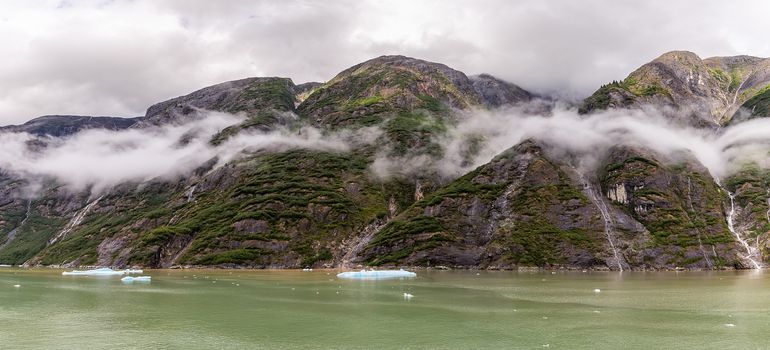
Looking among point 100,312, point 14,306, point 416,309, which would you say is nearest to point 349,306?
point 416,309

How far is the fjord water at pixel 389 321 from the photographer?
3941 cm

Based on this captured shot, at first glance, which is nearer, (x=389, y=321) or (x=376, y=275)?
(x=389, y=321)

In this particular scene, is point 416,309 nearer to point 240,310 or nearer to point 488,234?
point 240,310

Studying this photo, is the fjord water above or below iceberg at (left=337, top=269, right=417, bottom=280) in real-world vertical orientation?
above

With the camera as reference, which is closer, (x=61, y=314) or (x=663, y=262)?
(x=61, y=314)

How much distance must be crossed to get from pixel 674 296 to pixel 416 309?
37.2 metres

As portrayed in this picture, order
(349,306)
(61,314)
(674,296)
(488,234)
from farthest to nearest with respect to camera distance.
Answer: (488,234), (674,296), (349,306), (61,314)

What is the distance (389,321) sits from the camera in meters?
49.5

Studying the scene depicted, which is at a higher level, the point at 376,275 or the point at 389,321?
the point at 389,321

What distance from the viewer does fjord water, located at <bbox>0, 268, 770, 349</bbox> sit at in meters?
39.4

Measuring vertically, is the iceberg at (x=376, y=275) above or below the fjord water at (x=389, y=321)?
below

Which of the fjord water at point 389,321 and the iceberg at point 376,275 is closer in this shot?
the fjord water at point 389,321

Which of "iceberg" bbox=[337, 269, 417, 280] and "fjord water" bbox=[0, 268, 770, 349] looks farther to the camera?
"iceberg" bbox=[337, 269, 417, 280]

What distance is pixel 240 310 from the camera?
58.5 metres
